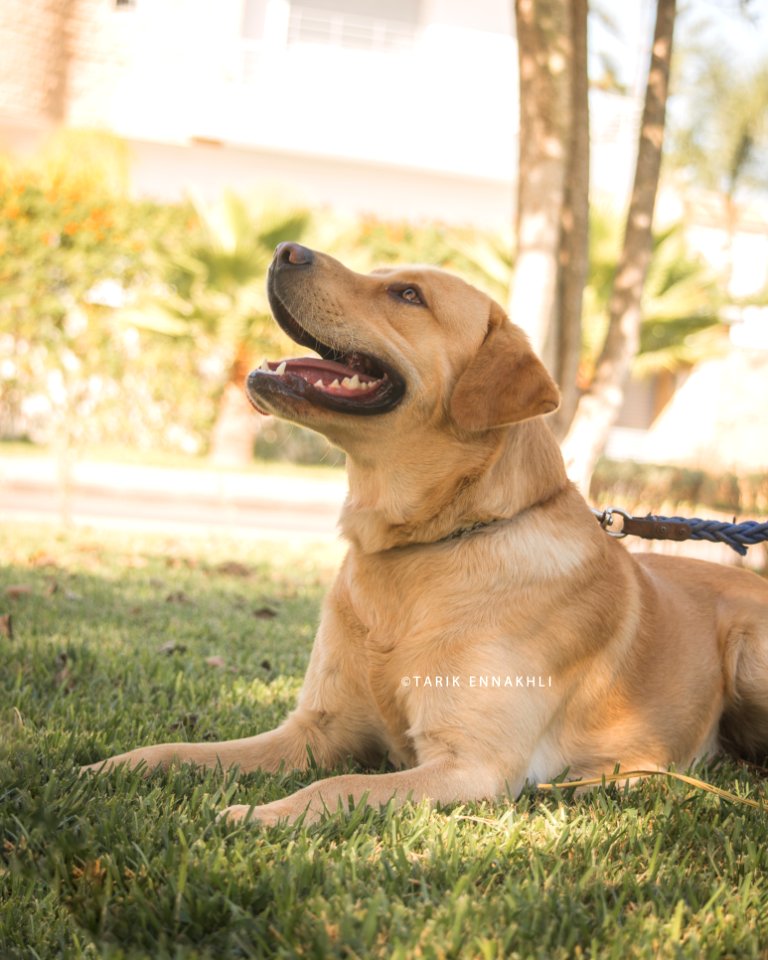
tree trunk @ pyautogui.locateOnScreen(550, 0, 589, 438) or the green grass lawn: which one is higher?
tree trunk @ pyautogui.locateOnScreen(550, 0, 589, 438)

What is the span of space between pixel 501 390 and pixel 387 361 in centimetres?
40

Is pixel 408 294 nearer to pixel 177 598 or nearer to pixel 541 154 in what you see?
pixel 177 598

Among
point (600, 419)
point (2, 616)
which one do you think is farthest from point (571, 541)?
point (600, 419)

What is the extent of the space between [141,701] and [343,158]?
22.0 m

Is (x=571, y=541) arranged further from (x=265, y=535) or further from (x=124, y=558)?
(x=265, y=535)

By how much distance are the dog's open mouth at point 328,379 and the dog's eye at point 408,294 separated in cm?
26

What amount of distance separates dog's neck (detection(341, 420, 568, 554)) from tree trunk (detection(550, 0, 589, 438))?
3497 mm

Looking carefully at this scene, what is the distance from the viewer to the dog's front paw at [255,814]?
2637 millimetres

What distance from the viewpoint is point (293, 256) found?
355cm

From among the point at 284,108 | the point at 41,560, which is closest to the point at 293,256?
the point at 41,560

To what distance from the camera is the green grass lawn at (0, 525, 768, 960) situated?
211 centimetres

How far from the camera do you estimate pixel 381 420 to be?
3523 millimetres

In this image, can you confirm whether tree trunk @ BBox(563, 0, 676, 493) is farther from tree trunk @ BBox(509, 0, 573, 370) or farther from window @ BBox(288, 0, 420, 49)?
window @ BBox(288, 0, 420, 49)

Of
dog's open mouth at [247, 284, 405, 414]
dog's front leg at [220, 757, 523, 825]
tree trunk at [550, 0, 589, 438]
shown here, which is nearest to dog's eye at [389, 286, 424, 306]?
dog's open mouth at [247, 284, 405, 414]
